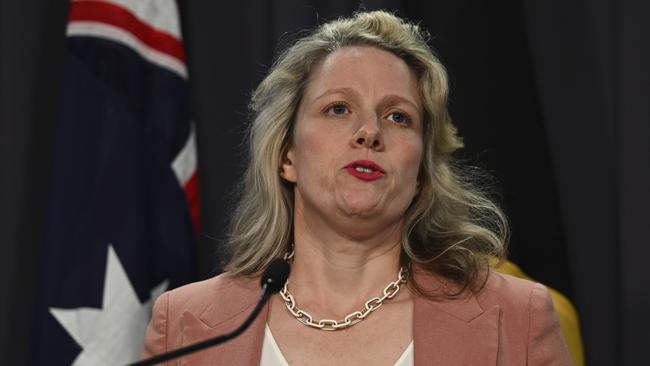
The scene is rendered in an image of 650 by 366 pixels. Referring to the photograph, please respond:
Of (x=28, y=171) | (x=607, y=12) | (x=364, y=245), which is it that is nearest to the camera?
(x=364, y=245)

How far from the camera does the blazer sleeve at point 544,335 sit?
203 centimetres

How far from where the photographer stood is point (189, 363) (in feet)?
6.98

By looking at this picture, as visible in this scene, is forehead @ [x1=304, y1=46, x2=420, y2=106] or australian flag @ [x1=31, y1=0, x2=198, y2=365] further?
australian flag @ [x1=31, y1=0, x2=198, y2=365]

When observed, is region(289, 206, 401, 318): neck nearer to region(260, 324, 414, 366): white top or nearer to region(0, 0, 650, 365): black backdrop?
region(260, 324, 414, 366): white top

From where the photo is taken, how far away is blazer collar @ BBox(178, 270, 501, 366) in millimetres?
2027

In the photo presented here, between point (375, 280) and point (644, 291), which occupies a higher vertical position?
point (375, 280)

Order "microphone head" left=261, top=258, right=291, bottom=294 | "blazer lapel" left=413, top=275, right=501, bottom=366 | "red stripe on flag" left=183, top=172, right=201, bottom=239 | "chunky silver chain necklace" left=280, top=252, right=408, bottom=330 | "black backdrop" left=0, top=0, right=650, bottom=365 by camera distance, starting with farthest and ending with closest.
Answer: "red stripe on flag" left=183, top=172, right=201, bottom=239, "black backdrop" left=0, top=0, right=650, bottom=365, "chunky silver chain necklace" left=280, top=252, right=408, bottom=330, "blazer lapel" left=413, top=275, right=501, bottom=366, "microphone head" left=261, top=258, right=291, bottom=294

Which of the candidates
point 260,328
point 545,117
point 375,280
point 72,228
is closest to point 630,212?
point 545,117

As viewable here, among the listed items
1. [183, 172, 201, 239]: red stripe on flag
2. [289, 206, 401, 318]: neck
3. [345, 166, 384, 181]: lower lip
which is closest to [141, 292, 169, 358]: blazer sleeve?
[289, 206, 401, 318]: neck

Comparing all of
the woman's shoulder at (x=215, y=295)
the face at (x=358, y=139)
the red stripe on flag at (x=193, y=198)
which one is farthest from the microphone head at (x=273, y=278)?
the red stripe on flag at (x=193, y=198)

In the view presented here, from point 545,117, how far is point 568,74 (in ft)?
0.43

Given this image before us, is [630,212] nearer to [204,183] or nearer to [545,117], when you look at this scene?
[545,117]

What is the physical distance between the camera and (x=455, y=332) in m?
→ 2.06

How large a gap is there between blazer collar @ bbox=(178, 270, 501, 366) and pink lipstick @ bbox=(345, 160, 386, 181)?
0.23 meters
